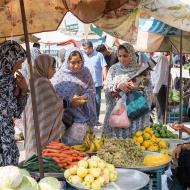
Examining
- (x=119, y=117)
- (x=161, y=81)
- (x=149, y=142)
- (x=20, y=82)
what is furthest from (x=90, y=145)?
(x=161, y=81)

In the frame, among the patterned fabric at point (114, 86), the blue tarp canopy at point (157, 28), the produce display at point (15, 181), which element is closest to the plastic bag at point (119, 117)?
the patterned fabric at point (114, 86)

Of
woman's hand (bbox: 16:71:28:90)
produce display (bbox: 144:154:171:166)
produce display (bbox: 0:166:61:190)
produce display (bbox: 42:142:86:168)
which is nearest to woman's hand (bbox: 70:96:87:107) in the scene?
woman's hand (bbox: 16:71:28:90)

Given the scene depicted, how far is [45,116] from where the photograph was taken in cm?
477

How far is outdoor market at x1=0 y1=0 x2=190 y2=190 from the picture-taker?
295 cm

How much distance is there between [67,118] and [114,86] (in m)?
0.74

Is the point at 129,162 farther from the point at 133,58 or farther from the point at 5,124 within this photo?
the point at 133,58

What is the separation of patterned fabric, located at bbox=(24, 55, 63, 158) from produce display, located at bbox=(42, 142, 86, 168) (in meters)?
1.14

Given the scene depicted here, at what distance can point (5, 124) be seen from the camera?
371cm

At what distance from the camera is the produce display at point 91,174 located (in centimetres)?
283

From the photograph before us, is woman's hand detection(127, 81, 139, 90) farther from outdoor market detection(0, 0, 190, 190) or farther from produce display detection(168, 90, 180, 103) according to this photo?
produce display detection(168, 90, 180, 103)

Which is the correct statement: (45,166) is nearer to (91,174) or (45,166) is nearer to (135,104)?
(91,174)

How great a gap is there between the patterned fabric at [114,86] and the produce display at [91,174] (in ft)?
5.75

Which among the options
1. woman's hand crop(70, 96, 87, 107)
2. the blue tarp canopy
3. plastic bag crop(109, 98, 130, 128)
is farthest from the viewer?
the blue tarp canopy

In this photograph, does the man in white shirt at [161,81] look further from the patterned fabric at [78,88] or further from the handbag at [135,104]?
the handbag at [135,104]
